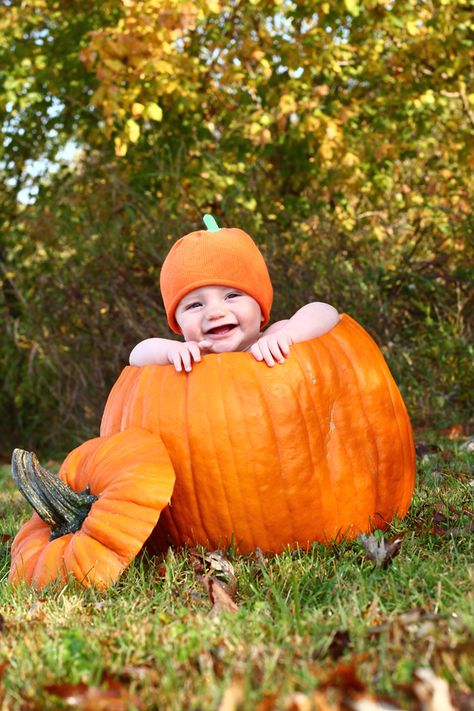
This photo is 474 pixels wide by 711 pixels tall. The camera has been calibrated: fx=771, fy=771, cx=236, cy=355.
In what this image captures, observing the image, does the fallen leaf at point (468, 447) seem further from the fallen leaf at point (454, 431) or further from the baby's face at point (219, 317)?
the baby's face at point (219, 317)

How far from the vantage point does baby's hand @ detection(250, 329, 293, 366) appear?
8.99 feet

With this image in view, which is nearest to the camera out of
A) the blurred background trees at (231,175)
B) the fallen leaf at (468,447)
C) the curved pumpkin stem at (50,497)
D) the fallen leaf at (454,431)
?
the curved pumpkin stem at (50,497)

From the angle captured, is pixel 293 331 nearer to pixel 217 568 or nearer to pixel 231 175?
pixel 217 568

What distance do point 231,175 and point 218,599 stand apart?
607 centimetres

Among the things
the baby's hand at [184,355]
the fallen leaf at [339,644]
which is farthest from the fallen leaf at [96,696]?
the baby's hand at [184,355]

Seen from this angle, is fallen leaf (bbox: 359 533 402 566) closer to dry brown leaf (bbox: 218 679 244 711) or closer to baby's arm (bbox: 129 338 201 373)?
baby's arm (bbox: 129 338 201 373)

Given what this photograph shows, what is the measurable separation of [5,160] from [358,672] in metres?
9.08

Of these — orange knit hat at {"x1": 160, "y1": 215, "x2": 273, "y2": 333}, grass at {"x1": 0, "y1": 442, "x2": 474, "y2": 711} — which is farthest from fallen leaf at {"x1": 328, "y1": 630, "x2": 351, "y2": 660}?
orange knit hat at {"x1": 160, "y1": 215, "x2": 273, "y2": 333}

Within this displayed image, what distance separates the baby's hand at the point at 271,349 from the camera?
274 centimetres

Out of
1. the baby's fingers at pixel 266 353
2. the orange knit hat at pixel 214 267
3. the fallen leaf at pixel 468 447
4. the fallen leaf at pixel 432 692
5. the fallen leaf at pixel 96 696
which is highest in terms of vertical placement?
the orange knit hat at pixel 214 267

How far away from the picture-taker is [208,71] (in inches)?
324

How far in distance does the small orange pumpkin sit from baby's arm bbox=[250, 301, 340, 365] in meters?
0.49

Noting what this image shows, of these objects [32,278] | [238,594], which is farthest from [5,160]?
[238,594]

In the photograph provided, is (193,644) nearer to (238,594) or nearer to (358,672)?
(358,672)
